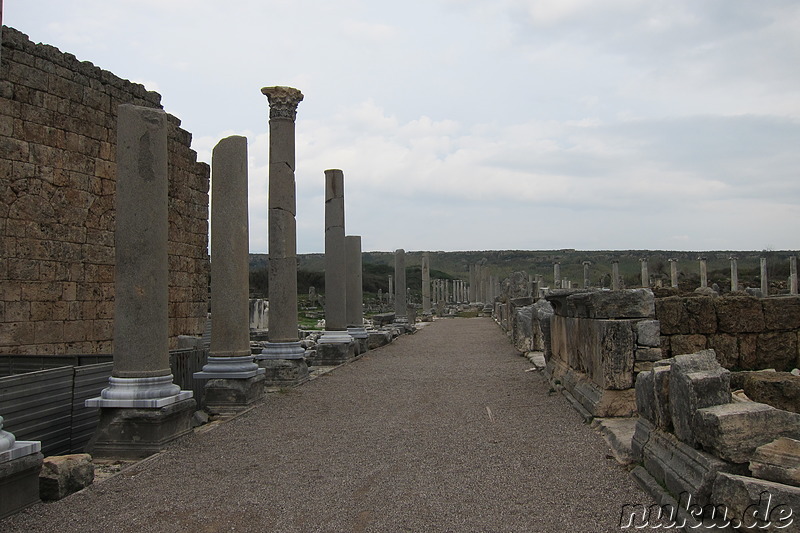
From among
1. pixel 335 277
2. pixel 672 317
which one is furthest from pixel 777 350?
pixel 335 277

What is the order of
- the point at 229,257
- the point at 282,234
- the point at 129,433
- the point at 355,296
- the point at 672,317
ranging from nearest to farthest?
the point at 129,433, the point at 672,317, the point at 229,257, the point at 282,234, the point at 355,296

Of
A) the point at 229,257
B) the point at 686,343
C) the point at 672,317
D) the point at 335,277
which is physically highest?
the point at 229,257

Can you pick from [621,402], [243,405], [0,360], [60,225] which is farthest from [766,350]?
[60,225]

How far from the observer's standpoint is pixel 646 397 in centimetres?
559

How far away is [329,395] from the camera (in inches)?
412

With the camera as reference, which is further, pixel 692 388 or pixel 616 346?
pixel 616 346

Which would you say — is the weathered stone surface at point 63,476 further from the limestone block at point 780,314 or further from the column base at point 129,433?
the limestone block at point 780,314

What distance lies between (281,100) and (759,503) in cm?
1067

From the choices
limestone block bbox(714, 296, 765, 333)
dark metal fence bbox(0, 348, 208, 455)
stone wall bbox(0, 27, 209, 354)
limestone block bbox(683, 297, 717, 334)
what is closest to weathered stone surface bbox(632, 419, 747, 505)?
limestone block bbox(683, 297, 717, 334)

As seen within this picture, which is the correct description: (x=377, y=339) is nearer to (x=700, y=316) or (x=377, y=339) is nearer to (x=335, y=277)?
(x=335, y=277)

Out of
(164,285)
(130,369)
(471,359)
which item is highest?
(164,285)

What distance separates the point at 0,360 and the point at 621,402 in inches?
328

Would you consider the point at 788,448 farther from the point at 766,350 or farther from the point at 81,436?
the point at 81,436

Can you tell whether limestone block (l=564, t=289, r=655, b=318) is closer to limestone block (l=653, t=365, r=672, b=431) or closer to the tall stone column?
limestone block (l=653, t=365, r=672, b=431)
